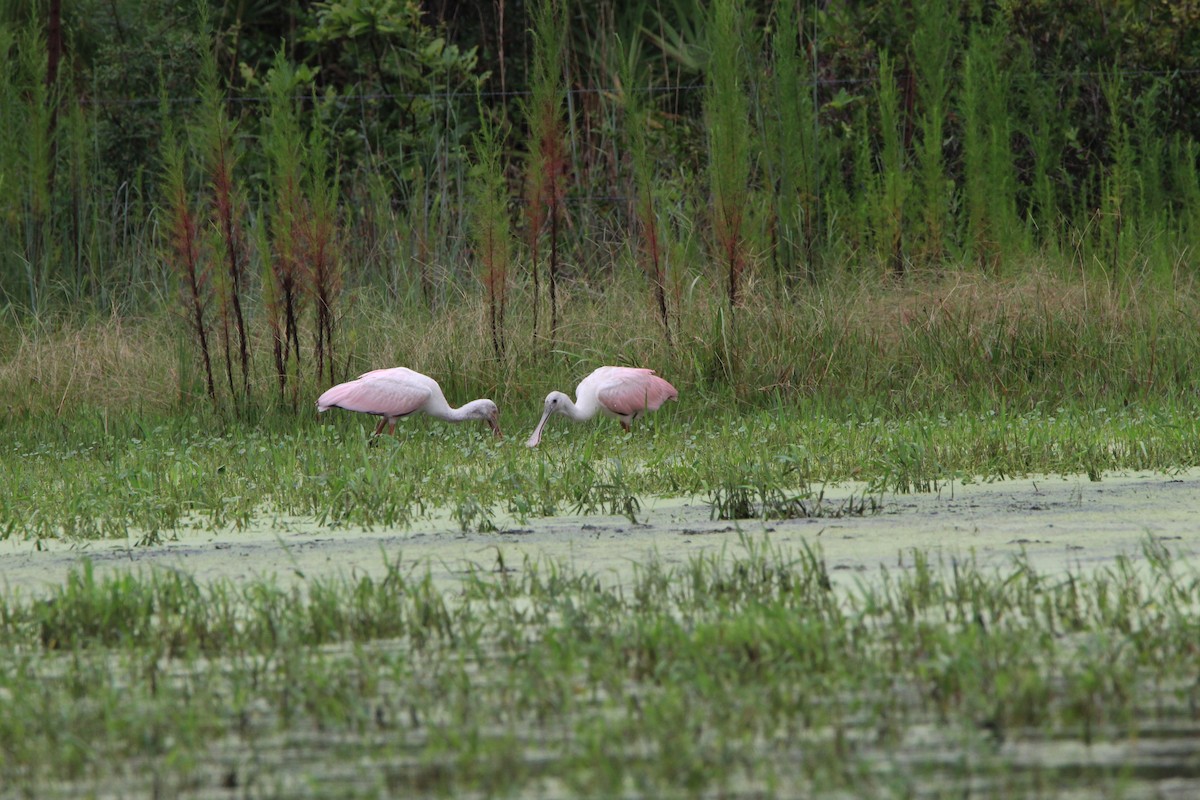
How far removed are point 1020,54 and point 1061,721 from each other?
9236 mm

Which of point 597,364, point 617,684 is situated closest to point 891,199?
point 597,364

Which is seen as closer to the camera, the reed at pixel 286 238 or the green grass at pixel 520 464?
the green grass at pixel 520 464

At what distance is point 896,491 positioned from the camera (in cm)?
579

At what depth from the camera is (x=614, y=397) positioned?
768cm

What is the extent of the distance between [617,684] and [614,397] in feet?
15.0

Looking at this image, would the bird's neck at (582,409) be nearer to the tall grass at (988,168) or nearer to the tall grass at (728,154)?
the tall grass at (728,154)

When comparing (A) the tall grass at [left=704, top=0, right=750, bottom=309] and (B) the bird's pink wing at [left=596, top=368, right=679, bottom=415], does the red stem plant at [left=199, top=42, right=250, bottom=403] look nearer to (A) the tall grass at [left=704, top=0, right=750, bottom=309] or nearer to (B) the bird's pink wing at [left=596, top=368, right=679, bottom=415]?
(B) the bird's pink wing at [left=596, top=368, right=679, bottom=415]

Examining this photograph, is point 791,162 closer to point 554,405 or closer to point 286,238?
point 554,405

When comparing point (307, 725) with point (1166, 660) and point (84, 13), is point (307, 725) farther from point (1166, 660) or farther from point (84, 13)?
point (84, 13)

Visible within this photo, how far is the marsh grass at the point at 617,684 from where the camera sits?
2693 mm

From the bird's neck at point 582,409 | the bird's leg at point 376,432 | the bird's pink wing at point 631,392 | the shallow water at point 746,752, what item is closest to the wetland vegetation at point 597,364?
the shallow water at point 746,752

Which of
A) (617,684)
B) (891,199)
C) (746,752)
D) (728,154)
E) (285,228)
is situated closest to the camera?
(746,752)

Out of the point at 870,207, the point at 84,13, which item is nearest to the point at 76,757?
the point at 870,207

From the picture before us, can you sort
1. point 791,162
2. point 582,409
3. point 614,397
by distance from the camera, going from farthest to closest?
1. point 791,162
2. point 582,409
3. point 614,397
